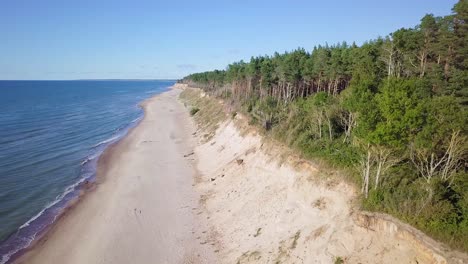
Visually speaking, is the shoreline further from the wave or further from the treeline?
the treeline

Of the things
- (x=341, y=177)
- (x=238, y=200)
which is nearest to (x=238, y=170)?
(x=238, y=200)

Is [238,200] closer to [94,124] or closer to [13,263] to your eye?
[13,263]

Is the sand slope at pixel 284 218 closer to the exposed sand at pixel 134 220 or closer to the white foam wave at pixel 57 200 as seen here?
the exposed sand at pixel 134 220

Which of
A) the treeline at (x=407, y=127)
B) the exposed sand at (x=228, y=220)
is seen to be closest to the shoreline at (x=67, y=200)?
the exposed sand at (x=228, y=220)

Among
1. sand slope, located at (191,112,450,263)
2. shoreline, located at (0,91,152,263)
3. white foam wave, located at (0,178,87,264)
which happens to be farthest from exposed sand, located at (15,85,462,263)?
white foam wave, located at (0,178,87,264)

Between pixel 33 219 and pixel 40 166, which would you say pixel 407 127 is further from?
pixel 40 166
